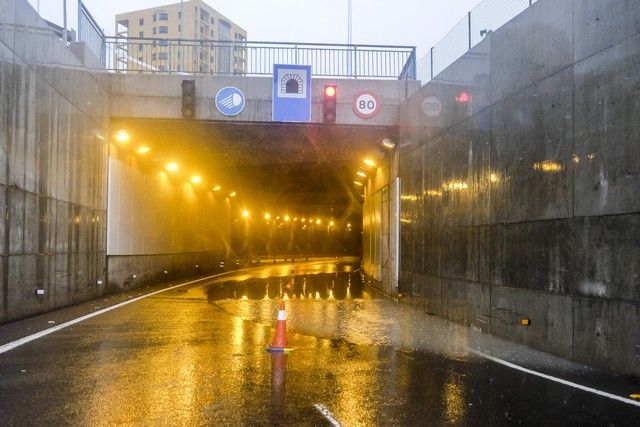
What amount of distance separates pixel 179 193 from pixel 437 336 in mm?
22857

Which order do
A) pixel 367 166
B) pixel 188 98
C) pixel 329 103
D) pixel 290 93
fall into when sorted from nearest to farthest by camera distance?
pixel 329 103 → pixel 188 98 → pixel 290 93 → pixel 367 166

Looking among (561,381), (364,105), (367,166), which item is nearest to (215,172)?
(367,166)

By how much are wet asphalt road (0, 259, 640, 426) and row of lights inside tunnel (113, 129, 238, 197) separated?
898 cm

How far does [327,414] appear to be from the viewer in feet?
22.0

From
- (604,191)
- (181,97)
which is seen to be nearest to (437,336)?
(604,191)

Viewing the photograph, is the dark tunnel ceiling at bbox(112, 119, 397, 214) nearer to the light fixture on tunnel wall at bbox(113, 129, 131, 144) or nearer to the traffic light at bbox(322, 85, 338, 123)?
the light fixture on tunnel wall at bbox(113, 129, 131, 144)

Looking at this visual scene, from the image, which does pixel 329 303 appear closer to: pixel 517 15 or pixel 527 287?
pixel 527 287

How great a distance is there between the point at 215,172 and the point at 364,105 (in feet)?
49.3

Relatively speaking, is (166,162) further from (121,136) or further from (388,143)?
(388,143)

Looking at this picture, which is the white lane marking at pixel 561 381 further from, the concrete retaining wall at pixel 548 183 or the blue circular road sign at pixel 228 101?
the blue circular road sign at pixel 228 101

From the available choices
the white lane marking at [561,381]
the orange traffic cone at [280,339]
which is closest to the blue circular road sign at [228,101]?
the orange traffic cone at [280,339]

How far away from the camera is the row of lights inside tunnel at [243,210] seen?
23234 millimetres

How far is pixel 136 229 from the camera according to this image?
83.8ft

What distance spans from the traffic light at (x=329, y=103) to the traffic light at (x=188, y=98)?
416 cm
